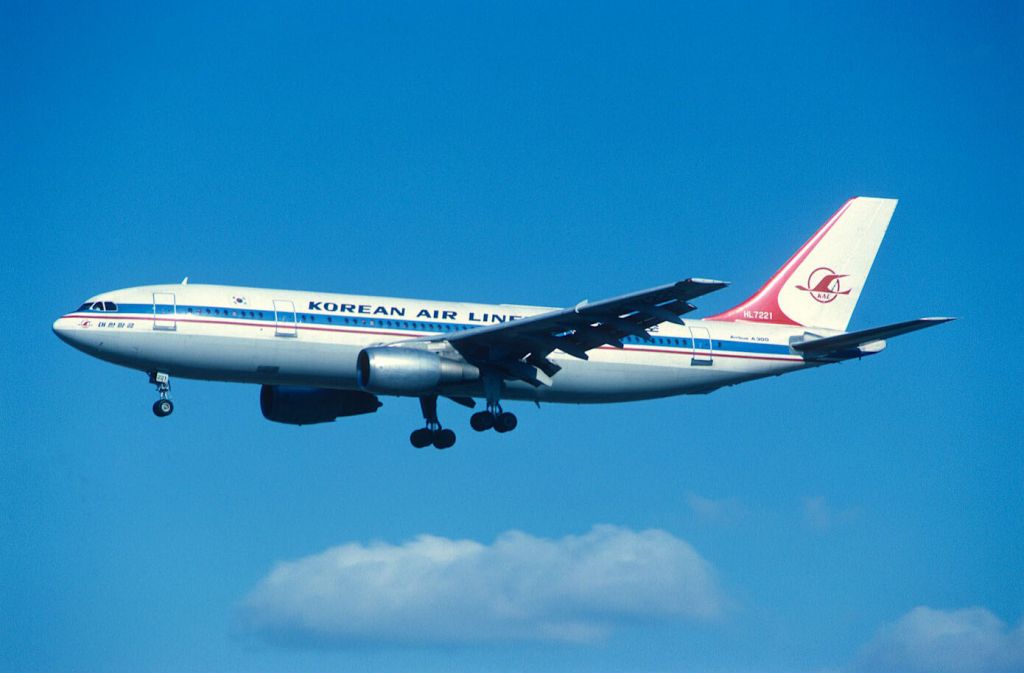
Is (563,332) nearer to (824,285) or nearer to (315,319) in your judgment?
(315,319)

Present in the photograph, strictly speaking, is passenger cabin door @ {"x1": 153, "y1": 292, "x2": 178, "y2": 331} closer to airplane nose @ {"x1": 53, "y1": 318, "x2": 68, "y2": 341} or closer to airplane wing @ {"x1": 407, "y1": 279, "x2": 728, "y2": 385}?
airplane nose @ {"x1": 53, "y1": 318, "x2": 68, "y2": 341}

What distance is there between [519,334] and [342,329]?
5.56 meters

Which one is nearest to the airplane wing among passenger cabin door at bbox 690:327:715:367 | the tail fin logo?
passenger cabin door at bbox 690:327:715:367

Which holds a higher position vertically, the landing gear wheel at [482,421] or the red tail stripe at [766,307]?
the red tail stripe at [766,307]

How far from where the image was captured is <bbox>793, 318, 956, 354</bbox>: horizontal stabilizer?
46.8m

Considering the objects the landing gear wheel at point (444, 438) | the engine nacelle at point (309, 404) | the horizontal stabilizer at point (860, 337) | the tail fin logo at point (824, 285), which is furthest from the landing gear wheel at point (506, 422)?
the tail fin logo at point (824, 285)

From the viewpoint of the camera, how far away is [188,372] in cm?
4712

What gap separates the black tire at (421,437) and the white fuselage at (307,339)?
354cm

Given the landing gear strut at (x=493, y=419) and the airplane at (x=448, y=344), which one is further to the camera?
the landing gear strut at (x=493, y=419)

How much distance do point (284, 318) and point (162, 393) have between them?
14.6ft

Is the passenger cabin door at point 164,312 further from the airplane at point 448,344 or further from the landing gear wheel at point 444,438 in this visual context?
the landing gear wheel at point 444,438

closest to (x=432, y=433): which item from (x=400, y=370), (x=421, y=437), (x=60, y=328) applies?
(x=421, y=437)

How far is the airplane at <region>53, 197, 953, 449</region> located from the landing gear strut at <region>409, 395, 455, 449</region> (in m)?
0.05

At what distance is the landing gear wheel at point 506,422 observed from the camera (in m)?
51.2
